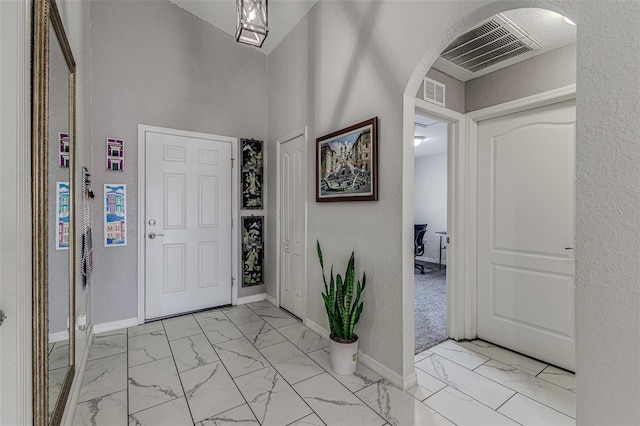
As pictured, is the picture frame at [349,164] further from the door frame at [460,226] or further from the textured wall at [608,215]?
the textured wall at [608,215]

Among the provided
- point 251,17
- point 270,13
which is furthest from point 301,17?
point 251,17

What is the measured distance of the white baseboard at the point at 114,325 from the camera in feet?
9.28

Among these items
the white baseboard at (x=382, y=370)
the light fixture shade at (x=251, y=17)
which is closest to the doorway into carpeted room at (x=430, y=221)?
the white baseboard at (x=382, y=370)

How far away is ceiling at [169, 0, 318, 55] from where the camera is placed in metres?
2.96

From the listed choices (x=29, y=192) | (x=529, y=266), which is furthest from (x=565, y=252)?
(x=29, y=192)

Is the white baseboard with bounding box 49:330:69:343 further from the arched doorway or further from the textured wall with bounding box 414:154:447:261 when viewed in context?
the textured wall with bounding box 414:154:447:261

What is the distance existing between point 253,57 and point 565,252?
3836mm

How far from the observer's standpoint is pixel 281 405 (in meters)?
1.78

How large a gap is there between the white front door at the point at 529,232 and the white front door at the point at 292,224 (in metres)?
1.72

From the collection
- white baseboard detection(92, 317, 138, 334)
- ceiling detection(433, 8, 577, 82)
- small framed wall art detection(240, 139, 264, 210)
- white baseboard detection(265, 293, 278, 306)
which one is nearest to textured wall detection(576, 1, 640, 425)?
ceiling detection(433, 8, 577, 82)

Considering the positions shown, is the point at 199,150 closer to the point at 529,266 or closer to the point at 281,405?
the point at 281,405

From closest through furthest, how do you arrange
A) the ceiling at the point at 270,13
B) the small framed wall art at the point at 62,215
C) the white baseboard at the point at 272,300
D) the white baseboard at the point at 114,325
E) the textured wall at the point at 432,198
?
the small framed wall art at the point at 62,215, the white baseboard at the point at 114,325, the ceiling at the point at 270,13, the white baseboard at the point at 272,300, the textured wall at the point at 432,198

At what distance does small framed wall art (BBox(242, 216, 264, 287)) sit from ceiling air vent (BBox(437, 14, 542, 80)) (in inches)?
104

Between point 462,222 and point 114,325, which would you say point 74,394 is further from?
point 462,222
